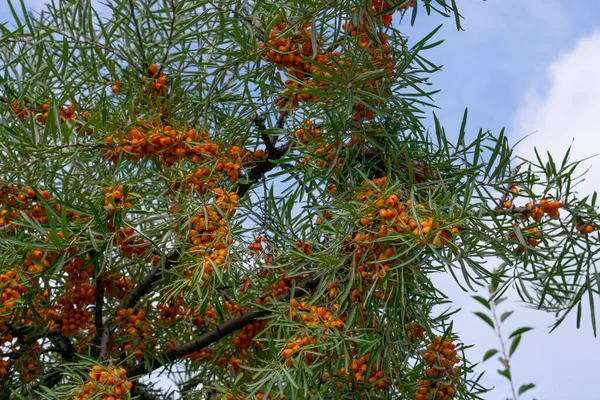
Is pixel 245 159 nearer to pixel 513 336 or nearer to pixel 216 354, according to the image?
pixel 216 354

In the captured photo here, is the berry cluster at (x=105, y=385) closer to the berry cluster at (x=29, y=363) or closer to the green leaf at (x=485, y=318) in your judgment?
A: the berry cluster at (x=29, y=363)

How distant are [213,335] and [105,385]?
0.31 metres

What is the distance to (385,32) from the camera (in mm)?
1257

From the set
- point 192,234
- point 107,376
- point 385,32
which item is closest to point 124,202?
point 192,234

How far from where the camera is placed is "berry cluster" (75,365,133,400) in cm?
113

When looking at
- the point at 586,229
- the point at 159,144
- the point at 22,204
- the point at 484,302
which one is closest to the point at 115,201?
the point at 159,144

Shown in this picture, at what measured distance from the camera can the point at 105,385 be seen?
1.14 metres

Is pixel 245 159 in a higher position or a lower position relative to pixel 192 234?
higher

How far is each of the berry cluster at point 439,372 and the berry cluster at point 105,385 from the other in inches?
19.4

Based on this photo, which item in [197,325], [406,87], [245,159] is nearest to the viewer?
[406,87]

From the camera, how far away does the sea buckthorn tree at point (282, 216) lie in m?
1.04

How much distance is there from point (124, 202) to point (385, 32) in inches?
21.9

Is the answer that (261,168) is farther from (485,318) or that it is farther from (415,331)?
(485,318)

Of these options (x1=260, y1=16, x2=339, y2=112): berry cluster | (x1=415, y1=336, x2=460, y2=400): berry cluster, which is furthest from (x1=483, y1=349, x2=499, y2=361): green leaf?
(x1=260, y1=16, x2=339, y2=112): berry cluster
